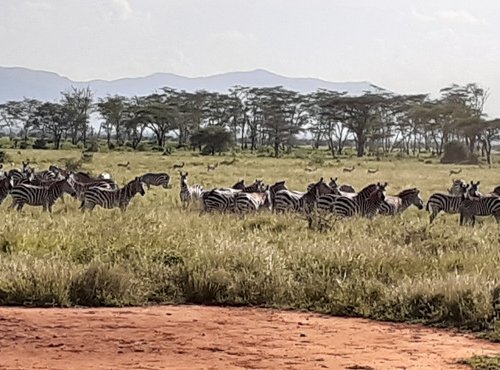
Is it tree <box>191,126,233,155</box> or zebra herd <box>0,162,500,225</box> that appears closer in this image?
zebra herd <box>0,162,500,225</box>

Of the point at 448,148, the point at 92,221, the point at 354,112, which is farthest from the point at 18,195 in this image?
the point at 354,112

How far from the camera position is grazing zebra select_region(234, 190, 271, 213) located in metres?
18.8

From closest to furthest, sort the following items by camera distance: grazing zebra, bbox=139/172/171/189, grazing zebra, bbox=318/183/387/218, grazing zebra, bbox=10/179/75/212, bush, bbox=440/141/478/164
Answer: grazing zebra, bbox=318/183/387/218 → grazing zebra, bbox=10/179/75/212 → grazing zebra, bbox=139/172/171/189 → bush, bbox=440/141/478/164

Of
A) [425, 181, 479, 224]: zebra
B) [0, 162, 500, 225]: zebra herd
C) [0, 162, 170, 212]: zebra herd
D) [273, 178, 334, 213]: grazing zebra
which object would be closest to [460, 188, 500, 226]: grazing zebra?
[0, 162, 500, 225]: zebra herd

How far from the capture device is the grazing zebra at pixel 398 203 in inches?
759

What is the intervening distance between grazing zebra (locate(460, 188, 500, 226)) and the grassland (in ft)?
16.2

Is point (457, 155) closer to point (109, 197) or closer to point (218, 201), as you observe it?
point (218, 201)

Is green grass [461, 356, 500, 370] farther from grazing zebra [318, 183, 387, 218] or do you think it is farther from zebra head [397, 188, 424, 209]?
zebra head [397, 188, 424, 209]

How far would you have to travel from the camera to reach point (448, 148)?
63.3 metres

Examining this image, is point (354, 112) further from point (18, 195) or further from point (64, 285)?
point (64, 285)

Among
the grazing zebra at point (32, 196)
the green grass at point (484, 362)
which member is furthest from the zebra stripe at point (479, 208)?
the green grass at point (484, 362)

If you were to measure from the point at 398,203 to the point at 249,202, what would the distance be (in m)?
3.82

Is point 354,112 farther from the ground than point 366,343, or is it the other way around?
point 354,112

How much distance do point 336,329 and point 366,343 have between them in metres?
0.68
